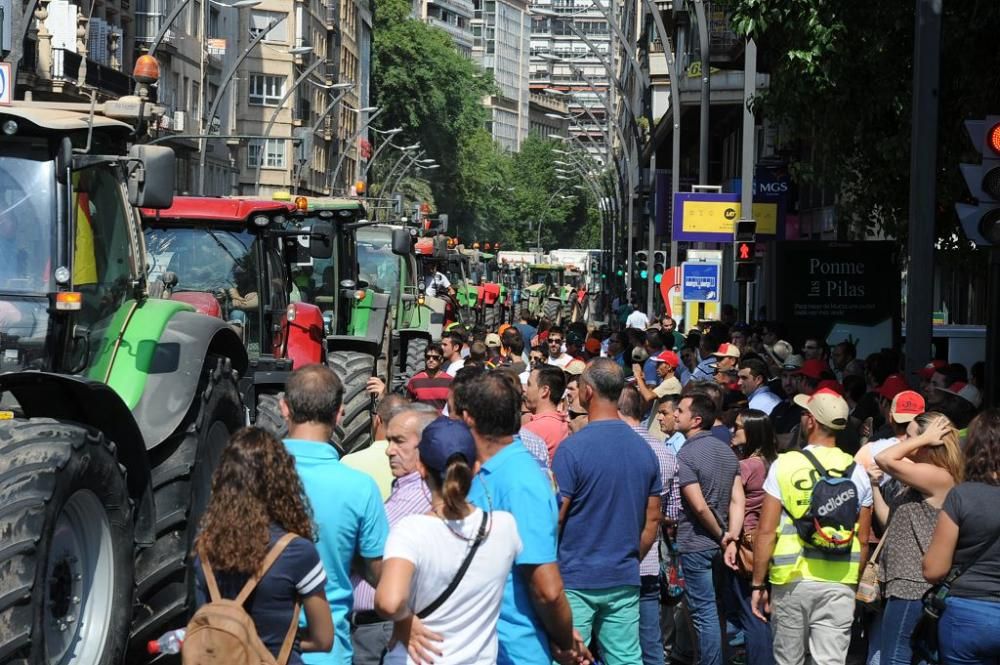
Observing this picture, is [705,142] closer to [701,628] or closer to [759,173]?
[759,173]

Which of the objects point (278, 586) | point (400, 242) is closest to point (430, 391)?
point (278, 586)

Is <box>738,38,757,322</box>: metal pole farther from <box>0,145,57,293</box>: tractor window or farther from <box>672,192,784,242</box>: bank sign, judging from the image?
<box>0,145,57,293</box>: tractor window

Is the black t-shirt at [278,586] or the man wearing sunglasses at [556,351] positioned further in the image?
the man wearing sunglasses at [556,351]

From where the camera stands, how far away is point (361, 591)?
7.34m

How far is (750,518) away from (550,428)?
1210mm

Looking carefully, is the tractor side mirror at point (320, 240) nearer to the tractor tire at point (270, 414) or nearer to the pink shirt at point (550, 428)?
the tractor tire at point (270, 414)

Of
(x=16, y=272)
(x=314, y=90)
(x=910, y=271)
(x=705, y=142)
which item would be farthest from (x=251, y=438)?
(x=314, y=90)

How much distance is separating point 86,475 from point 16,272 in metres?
1.27

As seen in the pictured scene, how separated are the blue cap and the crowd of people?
0.04 ft

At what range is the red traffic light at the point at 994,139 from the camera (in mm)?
10723

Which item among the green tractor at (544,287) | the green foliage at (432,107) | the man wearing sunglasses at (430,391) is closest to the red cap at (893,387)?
the man wearing sunglasses at (430,391)

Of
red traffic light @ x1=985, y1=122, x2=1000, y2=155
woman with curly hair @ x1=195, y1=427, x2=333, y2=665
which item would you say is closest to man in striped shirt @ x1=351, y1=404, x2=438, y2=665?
woman with curly hair @ x1=195, y1=427, x2=333, y2=665

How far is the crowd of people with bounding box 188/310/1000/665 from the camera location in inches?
227

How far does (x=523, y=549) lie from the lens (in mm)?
6504
